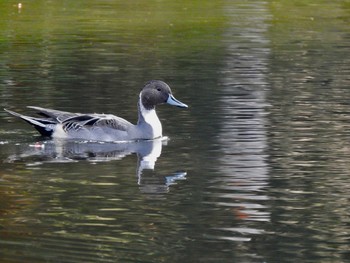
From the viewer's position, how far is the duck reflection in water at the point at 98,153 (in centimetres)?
1276

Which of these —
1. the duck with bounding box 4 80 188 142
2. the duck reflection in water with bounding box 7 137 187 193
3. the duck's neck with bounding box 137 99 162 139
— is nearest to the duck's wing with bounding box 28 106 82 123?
the duck with bounding box 4 80 188 142

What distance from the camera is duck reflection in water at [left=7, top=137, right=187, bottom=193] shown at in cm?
1276

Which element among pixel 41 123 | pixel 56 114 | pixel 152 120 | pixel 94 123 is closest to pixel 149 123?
pixel 152 120

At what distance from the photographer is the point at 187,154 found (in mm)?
13742

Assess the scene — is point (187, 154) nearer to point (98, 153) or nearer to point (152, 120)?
point (98, 153)

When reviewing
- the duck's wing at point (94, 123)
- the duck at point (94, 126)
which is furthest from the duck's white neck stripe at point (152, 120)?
the duck's wing at point (94, 123)

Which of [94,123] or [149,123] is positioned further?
[149,123]

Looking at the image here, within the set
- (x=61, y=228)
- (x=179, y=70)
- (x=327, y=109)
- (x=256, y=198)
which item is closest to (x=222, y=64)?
(x=179, y=70)

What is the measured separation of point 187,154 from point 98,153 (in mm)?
1030

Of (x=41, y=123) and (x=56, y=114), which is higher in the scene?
(x=56, y=114)

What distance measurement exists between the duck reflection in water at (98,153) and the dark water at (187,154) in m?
0.03

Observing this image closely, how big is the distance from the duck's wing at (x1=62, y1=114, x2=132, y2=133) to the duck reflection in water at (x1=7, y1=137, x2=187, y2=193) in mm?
166

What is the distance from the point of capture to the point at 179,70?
69.1 feet

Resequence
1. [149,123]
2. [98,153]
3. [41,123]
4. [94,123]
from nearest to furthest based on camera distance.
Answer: [98,153] → [94,123] → [149,123] → [41,123]
